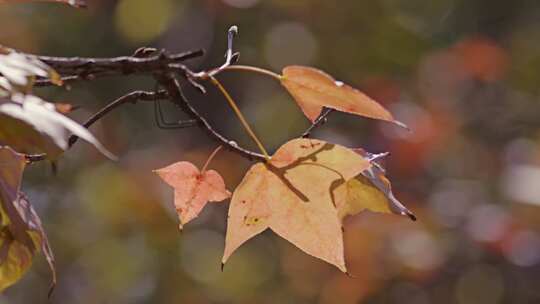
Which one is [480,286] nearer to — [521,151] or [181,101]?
[521,151]

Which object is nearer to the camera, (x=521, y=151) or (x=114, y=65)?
(x=114, y=65)

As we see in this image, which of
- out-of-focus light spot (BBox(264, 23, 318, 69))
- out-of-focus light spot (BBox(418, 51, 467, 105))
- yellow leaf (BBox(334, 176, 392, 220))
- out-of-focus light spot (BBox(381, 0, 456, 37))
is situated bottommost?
out-of-focus light spot (BBox(418, 51, 467, 105))

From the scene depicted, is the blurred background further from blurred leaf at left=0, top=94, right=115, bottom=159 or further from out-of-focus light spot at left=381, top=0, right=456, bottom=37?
blurred leaf at left=0, top=94, right=115, bottom=159

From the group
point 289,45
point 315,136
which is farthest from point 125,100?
point 289,45

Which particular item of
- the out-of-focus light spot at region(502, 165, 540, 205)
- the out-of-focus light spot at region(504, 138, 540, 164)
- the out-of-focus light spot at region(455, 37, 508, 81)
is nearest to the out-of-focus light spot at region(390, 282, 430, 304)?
the out-of-focus light spot at region(502, 165, 540, 205)

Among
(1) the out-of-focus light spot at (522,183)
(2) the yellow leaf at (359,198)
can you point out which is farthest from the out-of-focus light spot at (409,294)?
(2) the yellow leaf at (359,198)

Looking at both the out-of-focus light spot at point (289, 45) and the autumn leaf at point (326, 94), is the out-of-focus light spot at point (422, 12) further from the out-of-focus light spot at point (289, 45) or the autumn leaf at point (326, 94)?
the autumn leaf at point (326, 94)
